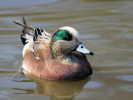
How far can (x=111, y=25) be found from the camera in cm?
976

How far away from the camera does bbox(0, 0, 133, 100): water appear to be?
6988mm

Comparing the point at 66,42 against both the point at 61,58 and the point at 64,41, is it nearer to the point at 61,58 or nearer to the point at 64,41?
the point at 64,41

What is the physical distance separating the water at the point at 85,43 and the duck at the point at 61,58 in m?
0.13

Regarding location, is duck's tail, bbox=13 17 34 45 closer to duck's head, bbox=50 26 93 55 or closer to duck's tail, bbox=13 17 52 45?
duck's tail, bbox=13 17 52 45

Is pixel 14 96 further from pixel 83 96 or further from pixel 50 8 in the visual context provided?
pixel 50 8

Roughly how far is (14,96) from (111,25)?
363 cm

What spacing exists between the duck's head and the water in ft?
1.79

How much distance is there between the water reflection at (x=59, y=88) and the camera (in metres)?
6.98

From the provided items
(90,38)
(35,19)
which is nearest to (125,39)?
(90,38)

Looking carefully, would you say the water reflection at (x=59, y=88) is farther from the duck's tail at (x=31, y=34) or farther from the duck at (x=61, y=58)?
the duck's tail at (x=31, y=34)

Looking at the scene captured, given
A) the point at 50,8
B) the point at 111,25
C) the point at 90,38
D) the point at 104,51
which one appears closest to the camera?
the point at 104,51

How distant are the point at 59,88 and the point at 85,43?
5.94ft

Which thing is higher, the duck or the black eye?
the black eye

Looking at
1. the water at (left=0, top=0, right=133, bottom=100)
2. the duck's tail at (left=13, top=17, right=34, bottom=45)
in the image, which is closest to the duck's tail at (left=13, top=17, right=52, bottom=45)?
the duck's tail at (left=13, top=17, right=34, bottom=45)
